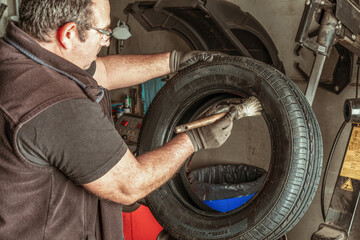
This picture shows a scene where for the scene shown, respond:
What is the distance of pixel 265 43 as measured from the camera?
6.49ft

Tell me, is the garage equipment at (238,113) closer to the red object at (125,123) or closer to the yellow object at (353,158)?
the yellow object at (353,158)

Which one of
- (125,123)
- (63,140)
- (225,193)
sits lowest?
(125,123)

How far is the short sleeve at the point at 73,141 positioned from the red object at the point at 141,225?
4.03 ft

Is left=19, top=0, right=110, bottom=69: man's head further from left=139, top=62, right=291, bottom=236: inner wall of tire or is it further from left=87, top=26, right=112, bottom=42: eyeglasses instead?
left=139, top=62, right=291, bottom=236: inner wall of tire

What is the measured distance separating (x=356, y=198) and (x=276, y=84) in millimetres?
598

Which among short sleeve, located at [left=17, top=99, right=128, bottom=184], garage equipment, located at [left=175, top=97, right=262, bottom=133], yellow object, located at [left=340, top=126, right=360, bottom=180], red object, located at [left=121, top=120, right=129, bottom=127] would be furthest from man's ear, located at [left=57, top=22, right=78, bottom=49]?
red object, located at [left=121, top=120, right=129, bottom=127]

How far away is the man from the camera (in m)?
0.98

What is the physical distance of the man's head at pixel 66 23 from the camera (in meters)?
1.06

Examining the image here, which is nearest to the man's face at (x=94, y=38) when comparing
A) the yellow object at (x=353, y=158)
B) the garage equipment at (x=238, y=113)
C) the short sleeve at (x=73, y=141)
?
the short sleeve at (x=73, y=141)

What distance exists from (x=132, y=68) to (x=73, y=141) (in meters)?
0.75

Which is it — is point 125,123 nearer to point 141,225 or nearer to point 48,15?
point 141,225

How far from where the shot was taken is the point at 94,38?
3.87 feet

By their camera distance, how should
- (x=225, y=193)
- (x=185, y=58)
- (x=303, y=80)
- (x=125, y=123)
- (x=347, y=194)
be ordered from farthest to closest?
1. (x=125, y=123)
2. (x=303, y=80)
3. (x=225, y=193)
4. (x=185, y=58)
5. (x=347, y=194)

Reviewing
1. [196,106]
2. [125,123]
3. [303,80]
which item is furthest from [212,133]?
[125,123]
